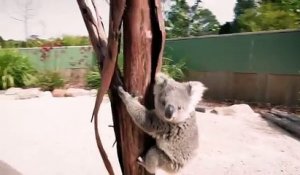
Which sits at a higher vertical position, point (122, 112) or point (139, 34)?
point (139, 34)

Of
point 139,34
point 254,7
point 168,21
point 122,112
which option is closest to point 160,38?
point 139,34

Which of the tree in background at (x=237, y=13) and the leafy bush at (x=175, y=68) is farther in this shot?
the tree in background at (x=237, y=13)

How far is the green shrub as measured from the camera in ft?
22.7

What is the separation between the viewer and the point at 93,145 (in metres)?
3.55

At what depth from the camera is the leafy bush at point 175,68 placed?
22.3ft

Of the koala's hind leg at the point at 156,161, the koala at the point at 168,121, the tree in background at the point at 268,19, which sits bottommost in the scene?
the koala's hind leg at the point at 156,161

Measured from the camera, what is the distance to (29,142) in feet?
12.1

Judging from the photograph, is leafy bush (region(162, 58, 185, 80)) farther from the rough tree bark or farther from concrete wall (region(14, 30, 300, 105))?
the rough tree bark

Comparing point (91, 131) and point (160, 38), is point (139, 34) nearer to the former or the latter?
point (160, 38)

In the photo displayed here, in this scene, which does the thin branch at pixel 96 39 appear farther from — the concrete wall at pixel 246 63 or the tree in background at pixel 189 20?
the tree in background at pixel 189 20

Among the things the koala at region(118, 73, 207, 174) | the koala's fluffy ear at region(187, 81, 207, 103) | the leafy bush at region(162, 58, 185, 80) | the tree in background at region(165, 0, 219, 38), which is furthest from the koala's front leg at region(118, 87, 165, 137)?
the tree in background at region(165, 0, 219, 38)

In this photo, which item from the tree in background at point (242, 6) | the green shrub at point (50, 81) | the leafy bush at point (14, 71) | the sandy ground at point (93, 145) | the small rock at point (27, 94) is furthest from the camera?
the tree in background at point (242, 6)

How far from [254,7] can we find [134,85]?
21.7 ft

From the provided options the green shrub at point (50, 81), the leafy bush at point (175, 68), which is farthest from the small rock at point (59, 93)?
the leafy bush at point (175, 68)
